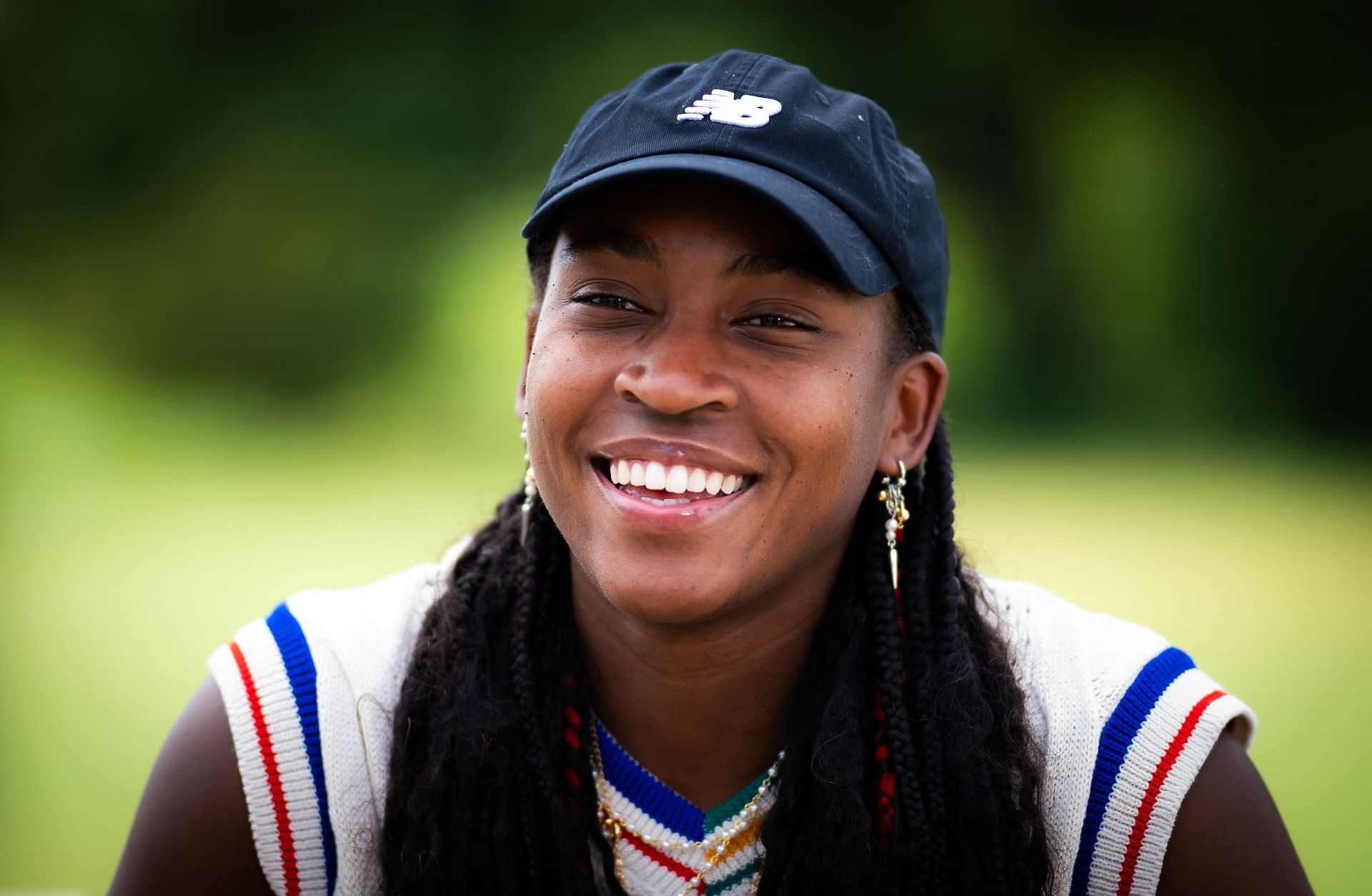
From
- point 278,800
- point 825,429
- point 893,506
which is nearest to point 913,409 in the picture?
point 893,506

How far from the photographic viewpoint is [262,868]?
196 cm

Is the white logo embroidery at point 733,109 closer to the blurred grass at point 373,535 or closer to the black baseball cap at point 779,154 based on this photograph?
the black baseball cap at point 779,154

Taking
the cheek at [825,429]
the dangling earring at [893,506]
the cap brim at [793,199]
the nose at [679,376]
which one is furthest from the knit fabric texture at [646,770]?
the cap brim at [793,199]

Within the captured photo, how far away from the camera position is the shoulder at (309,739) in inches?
76.9

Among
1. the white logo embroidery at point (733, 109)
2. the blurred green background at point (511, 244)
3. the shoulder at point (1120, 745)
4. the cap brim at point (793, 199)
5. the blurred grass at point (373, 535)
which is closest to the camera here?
the cap brim at point (793, 199)

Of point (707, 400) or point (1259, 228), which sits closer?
point (707, 400)

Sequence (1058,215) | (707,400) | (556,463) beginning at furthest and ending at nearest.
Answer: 1. (1058,215)
2. (556,463)
3. (707,400)

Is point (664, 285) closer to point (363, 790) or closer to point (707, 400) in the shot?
point (707, 400)

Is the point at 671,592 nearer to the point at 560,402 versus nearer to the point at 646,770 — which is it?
the point at 560,402

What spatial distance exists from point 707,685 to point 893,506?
0.44 meters

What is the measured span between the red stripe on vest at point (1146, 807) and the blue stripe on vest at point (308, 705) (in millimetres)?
1251

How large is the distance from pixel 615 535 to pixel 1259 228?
34.0 feet

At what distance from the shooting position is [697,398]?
1.78 m

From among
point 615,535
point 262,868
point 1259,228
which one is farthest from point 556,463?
point 1259,228
